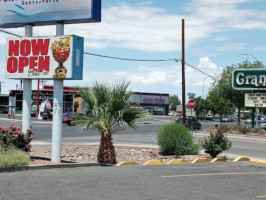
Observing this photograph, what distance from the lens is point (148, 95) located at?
10675cm

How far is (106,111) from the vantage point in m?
13.9

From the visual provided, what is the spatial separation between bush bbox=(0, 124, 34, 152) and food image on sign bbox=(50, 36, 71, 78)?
2120 mm

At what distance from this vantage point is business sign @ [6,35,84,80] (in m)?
13.5

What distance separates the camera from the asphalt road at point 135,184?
843cm

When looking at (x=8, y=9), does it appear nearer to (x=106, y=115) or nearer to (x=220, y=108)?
(x=106, y=115)

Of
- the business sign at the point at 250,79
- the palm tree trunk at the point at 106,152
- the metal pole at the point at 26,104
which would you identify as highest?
the business sign at the point at 250,79

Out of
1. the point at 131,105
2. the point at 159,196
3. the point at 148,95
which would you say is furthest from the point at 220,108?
the point at 159,196

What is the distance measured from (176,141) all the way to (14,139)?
26.1 ft

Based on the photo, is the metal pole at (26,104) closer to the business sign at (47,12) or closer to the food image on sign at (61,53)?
the business sign at (47,12)

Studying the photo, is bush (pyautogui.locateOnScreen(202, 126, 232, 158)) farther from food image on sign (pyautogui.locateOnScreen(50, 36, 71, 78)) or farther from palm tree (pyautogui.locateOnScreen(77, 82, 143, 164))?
food image on sign (pyautogui.locateOnScreen(50, 36, 71, 78))

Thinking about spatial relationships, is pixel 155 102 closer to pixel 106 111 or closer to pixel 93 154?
pixel 93 154

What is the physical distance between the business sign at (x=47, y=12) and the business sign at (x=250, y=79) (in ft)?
85.3

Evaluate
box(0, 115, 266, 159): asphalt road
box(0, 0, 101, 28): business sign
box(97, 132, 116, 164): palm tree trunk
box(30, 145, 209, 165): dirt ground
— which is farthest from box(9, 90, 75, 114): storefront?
box(97, 132, 116, 164): palm tree trunk

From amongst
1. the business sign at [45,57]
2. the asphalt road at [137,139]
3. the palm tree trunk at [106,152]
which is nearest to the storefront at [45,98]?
the asphalt road at [137,139]
